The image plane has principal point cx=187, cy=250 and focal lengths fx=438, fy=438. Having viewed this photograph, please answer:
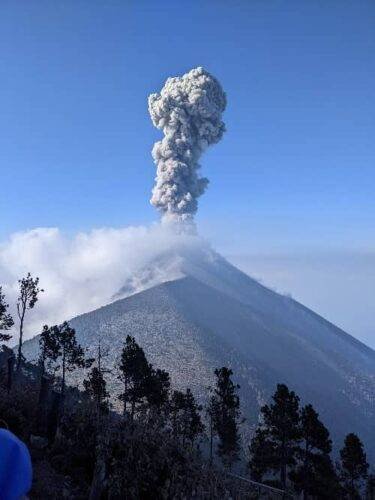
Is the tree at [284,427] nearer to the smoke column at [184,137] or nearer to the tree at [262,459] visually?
the tree at [262,459]

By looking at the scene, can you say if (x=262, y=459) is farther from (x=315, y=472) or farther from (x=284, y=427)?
(x=315, y=472)

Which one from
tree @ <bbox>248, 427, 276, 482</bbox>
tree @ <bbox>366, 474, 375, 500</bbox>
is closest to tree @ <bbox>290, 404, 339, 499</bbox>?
tree @ <bbox>248, 427, 276, 482</bbox>

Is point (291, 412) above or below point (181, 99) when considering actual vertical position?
below

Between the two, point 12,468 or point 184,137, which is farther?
point 184,137

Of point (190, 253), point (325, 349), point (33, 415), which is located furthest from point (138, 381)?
point (190, 253)

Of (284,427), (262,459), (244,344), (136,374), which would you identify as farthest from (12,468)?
(244,344)

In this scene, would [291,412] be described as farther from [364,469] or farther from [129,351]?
[129,351]
